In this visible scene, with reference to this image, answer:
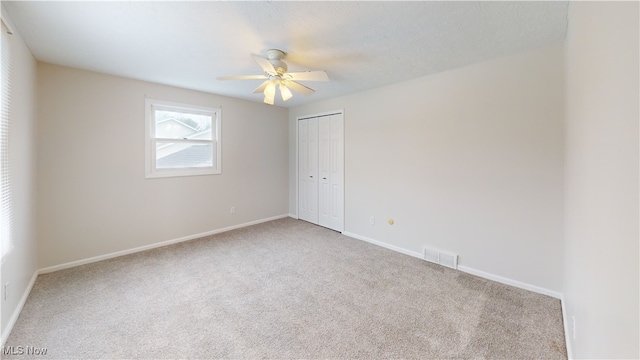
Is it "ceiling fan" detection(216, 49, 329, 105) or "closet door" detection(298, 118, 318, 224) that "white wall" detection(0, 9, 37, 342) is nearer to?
"ceiling fan" detection(216, 49, 329, 105)

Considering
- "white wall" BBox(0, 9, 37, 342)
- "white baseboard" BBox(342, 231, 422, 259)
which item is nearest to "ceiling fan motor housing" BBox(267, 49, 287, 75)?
"white wall" BBox(0, 9, 37, 342)

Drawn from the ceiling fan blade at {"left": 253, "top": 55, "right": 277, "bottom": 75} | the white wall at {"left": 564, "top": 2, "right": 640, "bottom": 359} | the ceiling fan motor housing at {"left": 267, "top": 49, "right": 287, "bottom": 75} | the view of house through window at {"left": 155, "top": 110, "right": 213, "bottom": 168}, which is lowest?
the white wall at {"left": 564, "top": 2, "right": 640, "bottom": 359}

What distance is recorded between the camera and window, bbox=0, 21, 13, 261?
6.07ft

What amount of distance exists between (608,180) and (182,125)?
4.42 metres

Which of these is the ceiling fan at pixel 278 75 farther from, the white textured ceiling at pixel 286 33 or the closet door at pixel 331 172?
the closet door at pixel 331 172

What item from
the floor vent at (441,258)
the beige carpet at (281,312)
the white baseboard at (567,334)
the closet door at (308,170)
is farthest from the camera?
the closet door at (308,170)

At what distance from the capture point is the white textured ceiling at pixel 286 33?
179 centimetres

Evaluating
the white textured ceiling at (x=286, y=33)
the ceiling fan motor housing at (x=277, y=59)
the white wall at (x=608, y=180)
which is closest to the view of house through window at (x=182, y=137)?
the white textured ceiling at (x=286, y=33)

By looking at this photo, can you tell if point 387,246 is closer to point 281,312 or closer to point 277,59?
point 281,312

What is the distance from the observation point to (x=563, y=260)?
231 centimetres

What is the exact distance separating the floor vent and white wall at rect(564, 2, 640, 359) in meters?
1.60

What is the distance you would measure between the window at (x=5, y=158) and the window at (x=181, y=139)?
5.16 ft

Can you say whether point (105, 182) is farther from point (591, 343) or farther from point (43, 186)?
point (591, 343)

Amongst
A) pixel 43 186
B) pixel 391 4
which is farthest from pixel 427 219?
pixel 43 186
